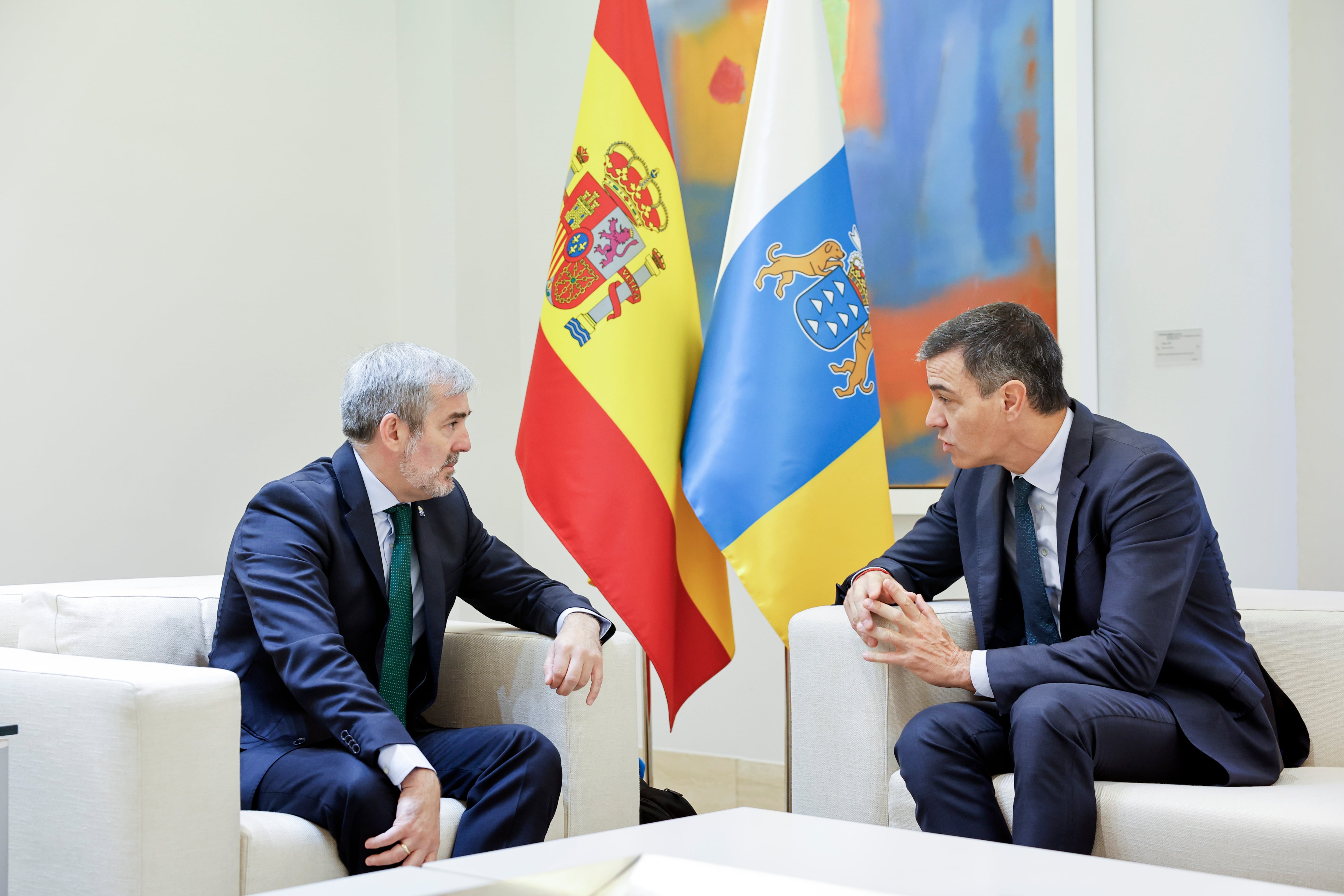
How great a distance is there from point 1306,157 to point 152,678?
107 inches

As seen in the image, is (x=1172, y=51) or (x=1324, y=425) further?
(x=1172, y=51)

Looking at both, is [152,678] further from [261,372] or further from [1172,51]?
[1172,51]

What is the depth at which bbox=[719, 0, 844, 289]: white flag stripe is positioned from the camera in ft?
8.50

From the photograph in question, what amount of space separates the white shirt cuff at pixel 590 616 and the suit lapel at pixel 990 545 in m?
0.70

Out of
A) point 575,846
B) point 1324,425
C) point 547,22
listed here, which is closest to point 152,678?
point 575,846

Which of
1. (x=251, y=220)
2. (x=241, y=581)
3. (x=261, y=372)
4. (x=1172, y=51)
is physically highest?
(x=1172, y=51)

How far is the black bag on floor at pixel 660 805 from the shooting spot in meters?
2.33

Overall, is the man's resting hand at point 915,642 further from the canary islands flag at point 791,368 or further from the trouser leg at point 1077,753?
the canary islands flag at point 791,368

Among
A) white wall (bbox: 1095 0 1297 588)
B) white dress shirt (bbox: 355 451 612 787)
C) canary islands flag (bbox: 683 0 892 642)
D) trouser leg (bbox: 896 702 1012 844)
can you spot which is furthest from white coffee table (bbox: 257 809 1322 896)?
white wall (bbox: 1095 0 1297 588)

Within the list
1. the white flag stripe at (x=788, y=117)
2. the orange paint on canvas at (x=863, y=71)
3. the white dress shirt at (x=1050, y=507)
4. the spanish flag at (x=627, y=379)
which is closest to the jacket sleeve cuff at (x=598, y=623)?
the spanish flag at (x=627, y=379)

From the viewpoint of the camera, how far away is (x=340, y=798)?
5.52 ft

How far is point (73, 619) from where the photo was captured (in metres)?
2.04

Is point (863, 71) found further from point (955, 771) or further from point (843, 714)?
point (955, 771)

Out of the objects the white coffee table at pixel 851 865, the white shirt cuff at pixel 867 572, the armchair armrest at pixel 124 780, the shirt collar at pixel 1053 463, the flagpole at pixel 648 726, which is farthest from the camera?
the flagpole at pixel 648 726
